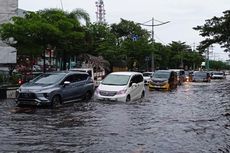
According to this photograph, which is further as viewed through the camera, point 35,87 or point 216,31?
point 216,31

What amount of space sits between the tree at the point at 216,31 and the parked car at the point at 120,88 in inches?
1423

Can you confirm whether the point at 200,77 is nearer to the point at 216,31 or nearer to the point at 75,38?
the point at 216,31

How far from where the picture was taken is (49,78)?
22219 mm

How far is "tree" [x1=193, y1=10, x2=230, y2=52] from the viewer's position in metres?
60.9

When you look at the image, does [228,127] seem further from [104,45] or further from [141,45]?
[141,45]

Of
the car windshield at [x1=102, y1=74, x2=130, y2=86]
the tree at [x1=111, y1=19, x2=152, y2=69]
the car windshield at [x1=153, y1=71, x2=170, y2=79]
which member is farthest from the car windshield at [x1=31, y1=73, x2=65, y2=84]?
A: the tree at [x1=111, y1=19, x2=152, y2=69]

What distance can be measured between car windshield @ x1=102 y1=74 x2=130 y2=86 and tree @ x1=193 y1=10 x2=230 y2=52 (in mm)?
36927

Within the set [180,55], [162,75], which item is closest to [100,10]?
[180,55]

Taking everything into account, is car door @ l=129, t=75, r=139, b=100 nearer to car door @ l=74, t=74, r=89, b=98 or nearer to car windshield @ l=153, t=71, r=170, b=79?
car door @ l=74, t=74, r=89, b=98

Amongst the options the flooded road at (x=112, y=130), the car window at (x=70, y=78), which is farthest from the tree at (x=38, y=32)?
the flooded road at (x=112, y=130)

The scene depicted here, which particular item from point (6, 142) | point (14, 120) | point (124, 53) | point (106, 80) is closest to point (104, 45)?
point (124, 53)

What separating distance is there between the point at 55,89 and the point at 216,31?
44995mm

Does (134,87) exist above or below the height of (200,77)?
above

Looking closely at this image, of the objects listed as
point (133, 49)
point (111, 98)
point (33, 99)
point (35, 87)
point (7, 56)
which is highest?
point (133, 49)
